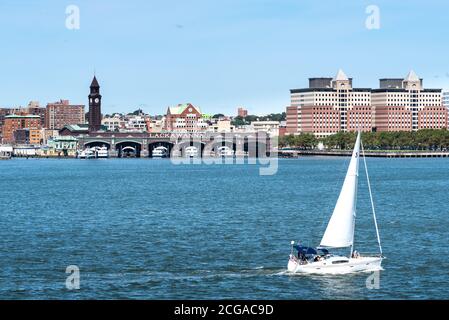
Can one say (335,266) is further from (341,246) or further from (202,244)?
(202,244)

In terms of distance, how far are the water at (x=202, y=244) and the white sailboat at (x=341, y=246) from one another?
0.61 meters

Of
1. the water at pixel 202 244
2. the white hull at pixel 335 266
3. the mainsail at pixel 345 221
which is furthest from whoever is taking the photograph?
the mainsail at pixel 345 221

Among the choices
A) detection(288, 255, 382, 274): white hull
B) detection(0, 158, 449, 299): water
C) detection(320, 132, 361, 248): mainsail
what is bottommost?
detection(0, 158, 449, 299): water

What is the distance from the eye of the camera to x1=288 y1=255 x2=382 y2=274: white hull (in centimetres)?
3853

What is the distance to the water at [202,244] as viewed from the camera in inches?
1433

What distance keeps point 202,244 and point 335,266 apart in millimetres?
12053

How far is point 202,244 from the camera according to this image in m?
49.3

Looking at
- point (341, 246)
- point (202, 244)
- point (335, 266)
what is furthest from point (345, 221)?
point (202, 244)

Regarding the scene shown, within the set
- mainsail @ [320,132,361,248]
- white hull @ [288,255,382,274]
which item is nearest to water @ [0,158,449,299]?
white hull @ [288,255,382,274]

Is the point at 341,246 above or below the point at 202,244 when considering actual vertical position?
above

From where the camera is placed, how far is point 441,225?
5922 cm

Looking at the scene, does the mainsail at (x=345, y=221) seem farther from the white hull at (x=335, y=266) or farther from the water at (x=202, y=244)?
the water at (x=202, y=244)

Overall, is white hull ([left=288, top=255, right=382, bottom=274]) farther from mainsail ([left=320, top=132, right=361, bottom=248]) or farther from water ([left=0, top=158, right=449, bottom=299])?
mainsail ([left=320, top=132, right=361, bottom=248])

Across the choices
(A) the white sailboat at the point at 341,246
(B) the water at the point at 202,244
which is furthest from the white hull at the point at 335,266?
(B) the water at the point at 202,244
